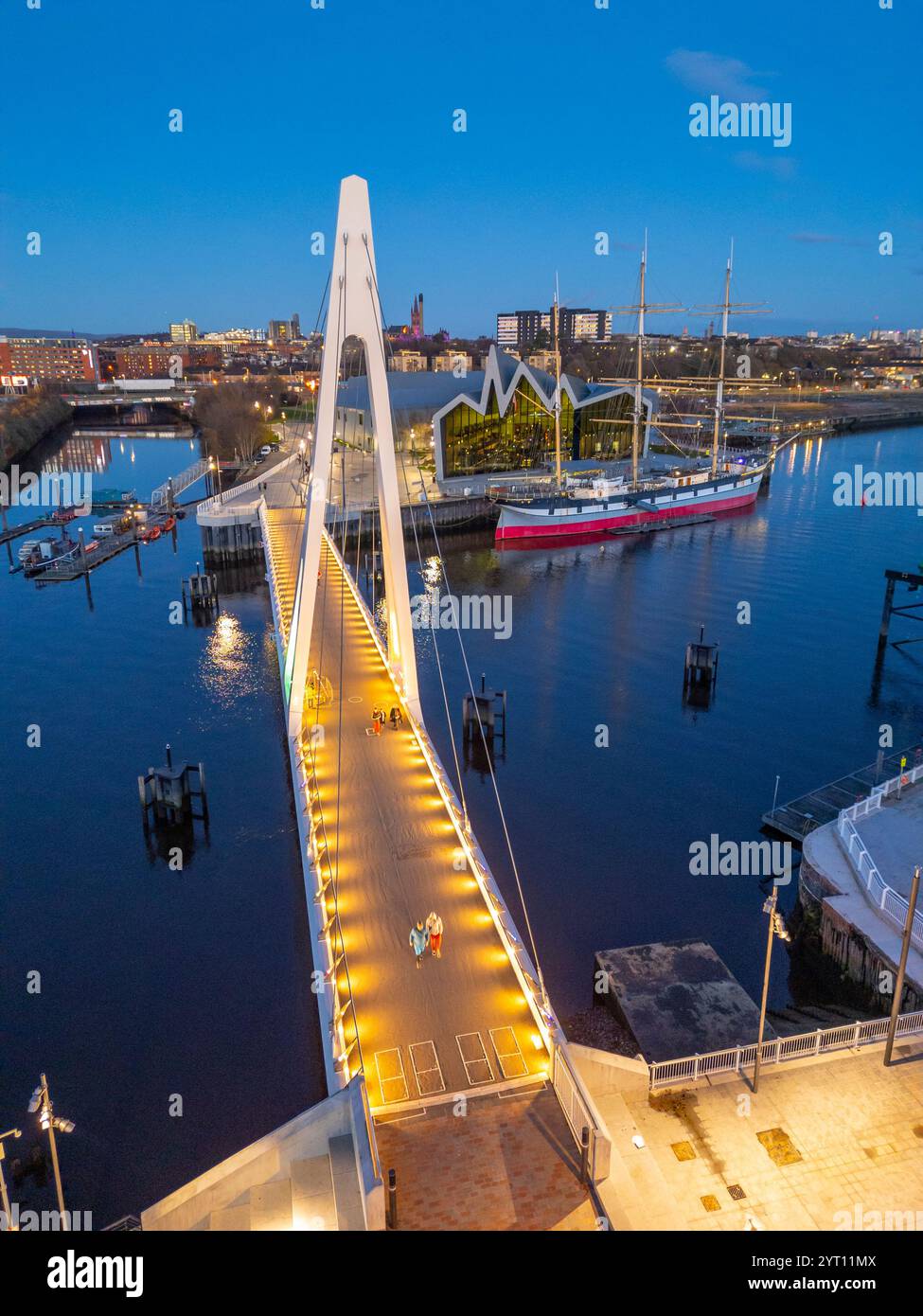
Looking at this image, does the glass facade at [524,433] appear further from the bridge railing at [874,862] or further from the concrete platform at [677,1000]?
the concrete platform at [677,1000]

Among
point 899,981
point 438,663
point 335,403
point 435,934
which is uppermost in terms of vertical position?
point 335,403

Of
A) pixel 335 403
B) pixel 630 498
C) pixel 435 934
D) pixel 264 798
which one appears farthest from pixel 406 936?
pixel 630 498

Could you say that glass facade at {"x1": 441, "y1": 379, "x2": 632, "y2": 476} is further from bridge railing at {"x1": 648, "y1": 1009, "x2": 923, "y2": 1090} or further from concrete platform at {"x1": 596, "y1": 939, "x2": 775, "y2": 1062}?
bridge railing at {"x1": 648, "y1": 1009, "x2": 923, "y2": 1090}

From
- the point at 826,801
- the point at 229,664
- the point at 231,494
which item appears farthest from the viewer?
the point at 231,494

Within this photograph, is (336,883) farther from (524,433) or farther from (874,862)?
(524,433)

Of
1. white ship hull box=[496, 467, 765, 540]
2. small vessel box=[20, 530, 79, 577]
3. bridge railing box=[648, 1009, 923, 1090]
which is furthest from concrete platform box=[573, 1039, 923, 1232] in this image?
white ship hull box=[496, 467, 765, 540]

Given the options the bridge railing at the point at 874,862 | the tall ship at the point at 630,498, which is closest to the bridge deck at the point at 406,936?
the bridge railing at the point at 874,862
